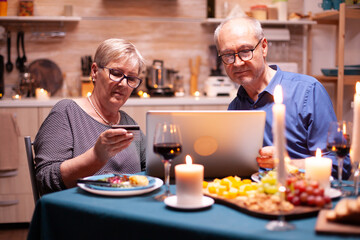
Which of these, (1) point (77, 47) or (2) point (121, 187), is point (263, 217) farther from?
(1) point (77, 47)

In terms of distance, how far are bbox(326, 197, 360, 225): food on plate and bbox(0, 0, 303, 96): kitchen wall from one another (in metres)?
3.41

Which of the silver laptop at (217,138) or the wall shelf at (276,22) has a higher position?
the wall shelf at (276,22)

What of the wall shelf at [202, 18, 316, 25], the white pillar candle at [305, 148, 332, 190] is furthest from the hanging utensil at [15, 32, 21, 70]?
the white pillar candle at [305, 148, 332, 190]

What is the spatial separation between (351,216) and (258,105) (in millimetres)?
1161

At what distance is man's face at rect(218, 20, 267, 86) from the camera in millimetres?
1987

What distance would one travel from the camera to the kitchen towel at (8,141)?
3398mm

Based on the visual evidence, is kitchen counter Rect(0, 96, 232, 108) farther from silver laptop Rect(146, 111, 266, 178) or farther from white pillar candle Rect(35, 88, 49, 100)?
silver laptop Rect(146, 111, 266, 178)

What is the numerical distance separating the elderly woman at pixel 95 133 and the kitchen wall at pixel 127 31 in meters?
2.21

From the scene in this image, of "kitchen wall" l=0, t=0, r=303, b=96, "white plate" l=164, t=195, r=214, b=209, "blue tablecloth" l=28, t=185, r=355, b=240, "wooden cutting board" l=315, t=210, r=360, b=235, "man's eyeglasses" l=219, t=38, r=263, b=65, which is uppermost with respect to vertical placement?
"kitchen wall" l=0, t=0, r=303, b=96

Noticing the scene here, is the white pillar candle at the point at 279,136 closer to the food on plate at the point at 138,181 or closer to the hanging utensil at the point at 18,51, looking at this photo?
the food on plate at the point at 138,181

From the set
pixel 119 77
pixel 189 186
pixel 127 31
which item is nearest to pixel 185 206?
pixel 189 186

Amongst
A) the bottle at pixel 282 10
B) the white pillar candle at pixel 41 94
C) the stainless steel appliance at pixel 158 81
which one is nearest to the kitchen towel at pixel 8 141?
the white pillar candle at pixel 41 94

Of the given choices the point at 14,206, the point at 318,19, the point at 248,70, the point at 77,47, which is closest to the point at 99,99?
the point at 248,70

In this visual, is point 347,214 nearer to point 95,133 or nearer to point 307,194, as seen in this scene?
point 307,194
